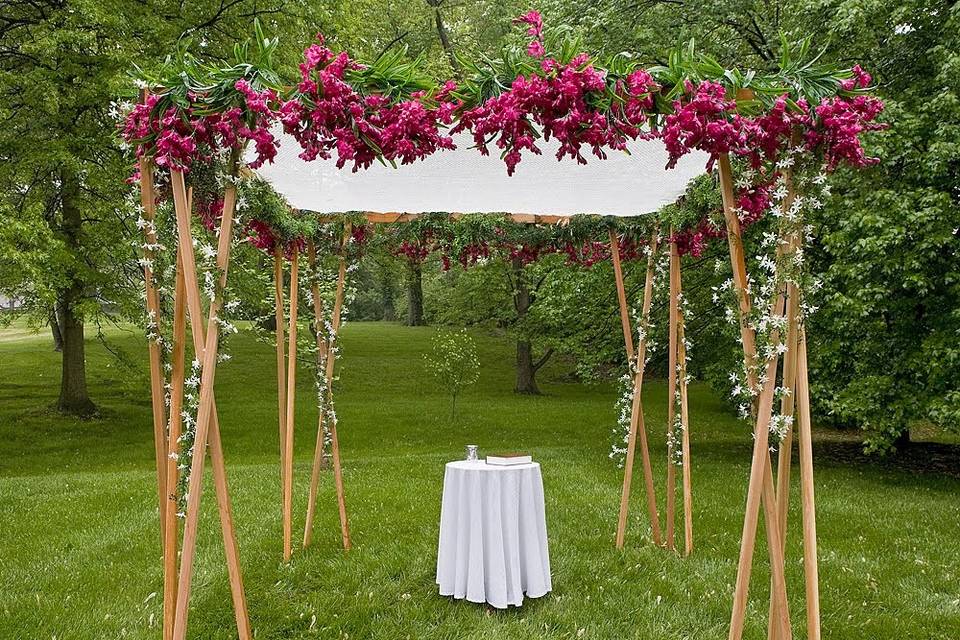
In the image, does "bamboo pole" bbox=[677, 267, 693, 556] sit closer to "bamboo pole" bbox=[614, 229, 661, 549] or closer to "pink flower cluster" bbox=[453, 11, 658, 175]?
"bamboo pole" bbox=[614, 229, 661, 549]

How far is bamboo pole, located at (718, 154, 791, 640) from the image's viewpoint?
335 cm

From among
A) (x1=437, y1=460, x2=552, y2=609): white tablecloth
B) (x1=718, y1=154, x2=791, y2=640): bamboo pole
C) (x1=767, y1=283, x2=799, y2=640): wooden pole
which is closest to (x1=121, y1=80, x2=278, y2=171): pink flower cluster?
(x1=718, y1=154, x2=791, y2=640): bamboo pole

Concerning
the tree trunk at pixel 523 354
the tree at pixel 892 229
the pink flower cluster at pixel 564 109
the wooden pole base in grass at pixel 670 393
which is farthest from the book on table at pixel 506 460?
the tree trunk at pixel 523 354

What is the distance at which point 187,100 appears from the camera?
3.23 metres

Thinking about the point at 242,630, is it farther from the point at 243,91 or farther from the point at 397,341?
the point at 397,341

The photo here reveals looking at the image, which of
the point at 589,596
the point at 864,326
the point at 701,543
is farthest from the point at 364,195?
the point at 864,326

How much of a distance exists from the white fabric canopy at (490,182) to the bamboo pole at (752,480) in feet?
4.59

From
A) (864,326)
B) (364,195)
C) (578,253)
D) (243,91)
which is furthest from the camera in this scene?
(864,326)

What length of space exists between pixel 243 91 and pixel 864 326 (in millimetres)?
8545

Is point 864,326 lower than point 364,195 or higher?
lower

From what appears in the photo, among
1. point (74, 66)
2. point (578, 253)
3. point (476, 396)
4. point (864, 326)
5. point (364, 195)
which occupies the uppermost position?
point (74, 66)

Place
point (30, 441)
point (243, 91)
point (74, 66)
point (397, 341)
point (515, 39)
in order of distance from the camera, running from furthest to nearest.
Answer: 1. point (397, 341)
2. point (30, 441)
3. point (515, 39)
4. point (74, 66)
5. point (243, 91)

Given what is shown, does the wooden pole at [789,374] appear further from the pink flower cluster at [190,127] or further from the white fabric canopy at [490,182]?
the pink flower cluster at [190,127]

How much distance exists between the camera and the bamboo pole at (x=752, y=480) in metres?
3.35
